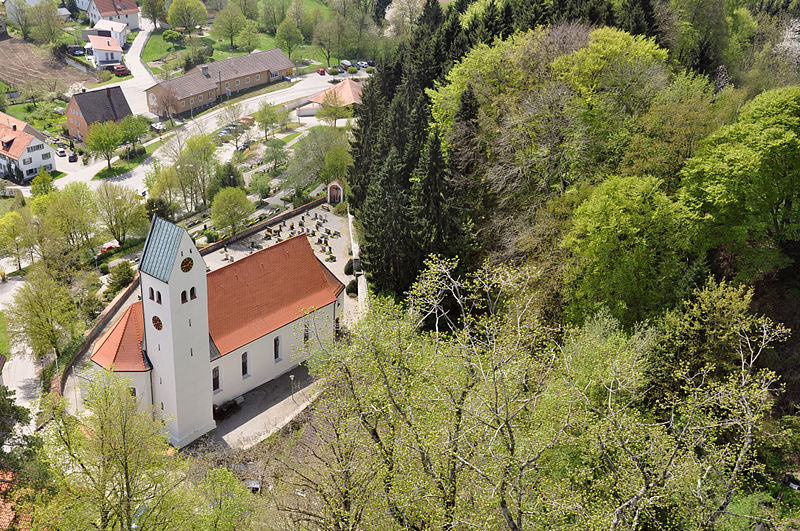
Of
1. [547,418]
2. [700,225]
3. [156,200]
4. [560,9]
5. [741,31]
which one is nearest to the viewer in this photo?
[547,418]

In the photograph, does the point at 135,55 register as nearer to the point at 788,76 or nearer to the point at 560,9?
the point at 560,9

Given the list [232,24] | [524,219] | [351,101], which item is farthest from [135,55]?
[524,219]

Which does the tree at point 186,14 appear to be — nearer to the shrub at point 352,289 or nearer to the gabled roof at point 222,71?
the gabled roof at point 222,71

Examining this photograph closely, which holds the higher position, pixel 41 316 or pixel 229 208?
pixel 229 208

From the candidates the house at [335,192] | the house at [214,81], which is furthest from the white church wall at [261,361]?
the house at [214,81]

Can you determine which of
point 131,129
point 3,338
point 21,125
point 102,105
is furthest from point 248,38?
point 3,338

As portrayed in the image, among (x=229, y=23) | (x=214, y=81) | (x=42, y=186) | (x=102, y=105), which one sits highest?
(x=229, y=23)

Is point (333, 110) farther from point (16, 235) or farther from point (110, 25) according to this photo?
point (110, 25)
